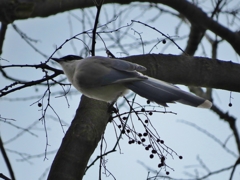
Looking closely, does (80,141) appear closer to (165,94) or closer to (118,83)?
(118,83)

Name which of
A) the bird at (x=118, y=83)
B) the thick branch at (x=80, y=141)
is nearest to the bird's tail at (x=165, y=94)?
the bird at (x=118, y=83)

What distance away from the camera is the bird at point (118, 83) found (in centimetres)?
281

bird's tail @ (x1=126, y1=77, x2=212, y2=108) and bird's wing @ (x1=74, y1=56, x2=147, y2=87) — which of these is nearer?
bird's tail @ (x1=126, y1=77, x2=212, y2=108)

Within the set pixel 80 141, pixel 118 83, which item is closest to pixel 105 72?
pixel 118 83

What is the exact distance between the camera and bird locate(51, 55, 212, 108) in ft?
9.22

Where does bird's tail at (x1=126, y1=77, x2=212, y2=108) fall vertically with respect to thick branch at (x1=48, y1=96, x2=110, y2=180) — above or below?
above

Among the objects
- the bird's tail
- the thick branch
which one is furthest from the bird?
the thick branch

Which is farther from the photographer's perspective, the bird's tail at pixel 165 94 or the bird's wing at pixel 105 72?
the bird's wing at pixel 105 72

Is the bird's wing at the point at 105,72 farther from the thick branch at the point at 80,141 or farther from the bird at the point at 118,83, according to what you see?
the thick branch at the point at 80,141

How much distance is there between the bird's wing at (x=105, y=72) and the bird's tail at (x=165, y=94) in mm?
88

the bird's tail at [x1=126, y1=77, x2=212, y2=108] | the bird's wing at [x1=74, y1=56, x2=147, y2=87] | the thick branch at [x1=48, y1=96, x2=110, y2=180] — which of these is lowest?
the thick branch at [x1=48, y1=96, x2=110, y2=180]

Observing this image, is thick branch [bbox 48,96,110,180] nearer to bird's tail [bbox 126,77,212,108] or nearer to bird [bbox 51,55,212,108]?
bird [bbox 51,55,212,108]

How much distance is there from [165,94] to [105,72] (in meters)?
0.47

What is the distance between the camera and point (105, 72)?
312 centimetres
